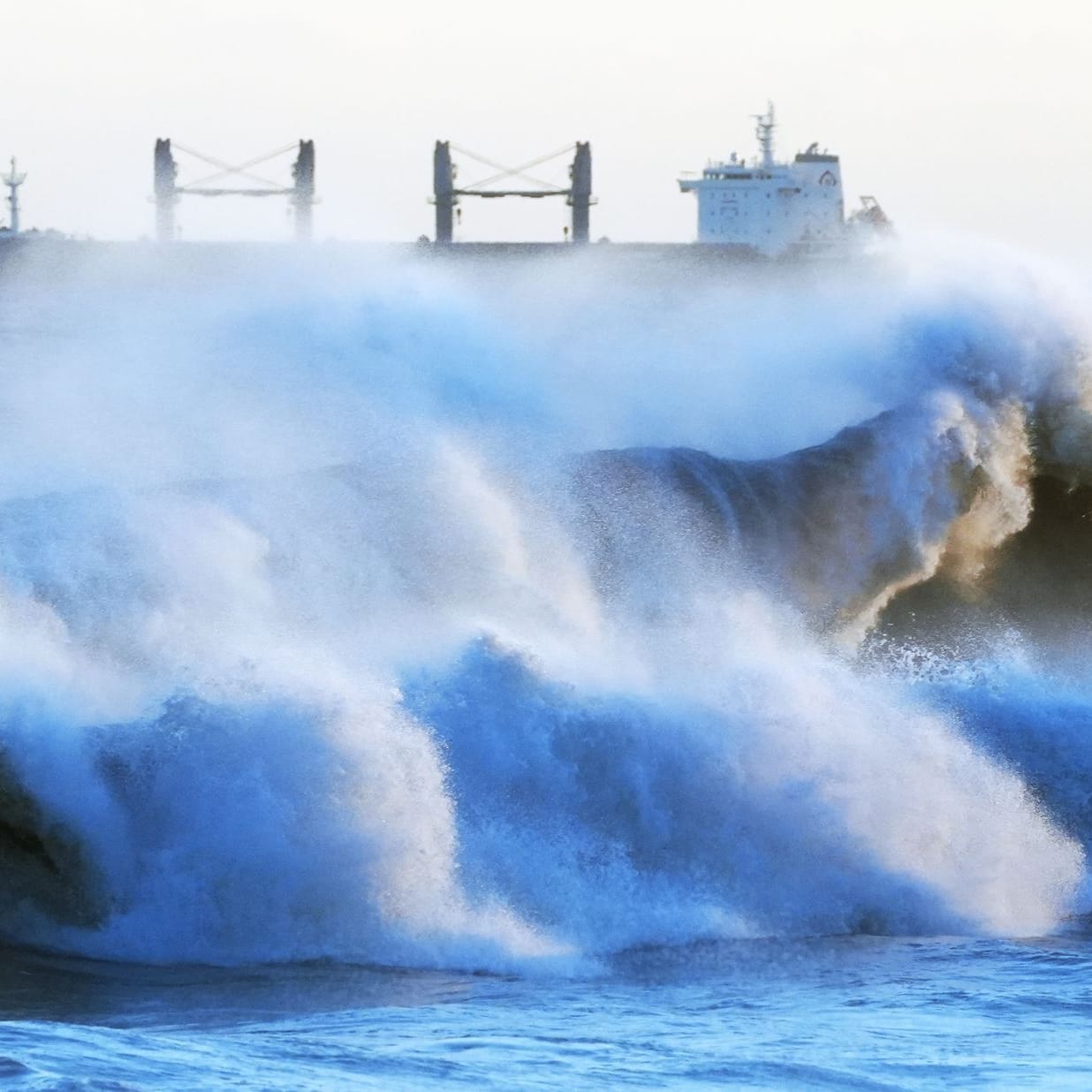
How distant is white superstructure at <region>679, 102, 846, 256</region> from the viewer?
86688mm

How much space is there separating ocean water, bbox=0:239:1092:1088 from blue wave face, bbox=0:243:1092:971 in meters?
0.03

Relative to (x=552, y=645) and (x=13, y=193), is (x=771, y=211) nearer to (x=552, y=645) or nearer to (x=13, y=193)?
(x=13, y=193)

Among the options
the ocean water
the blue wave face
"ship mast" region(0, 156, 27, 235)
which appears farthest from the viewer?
"ship mast" region(0, 156, 27, 235)

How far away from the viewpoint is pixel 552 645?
17422 mm

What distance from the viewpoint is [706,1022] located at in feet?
39.9

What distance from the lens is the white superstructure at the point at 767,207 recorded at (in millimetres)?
86688

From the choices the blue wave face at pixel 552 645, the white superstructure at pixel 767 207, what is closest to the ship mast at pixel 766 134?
Answer: the white superstructure at pixel 767 207

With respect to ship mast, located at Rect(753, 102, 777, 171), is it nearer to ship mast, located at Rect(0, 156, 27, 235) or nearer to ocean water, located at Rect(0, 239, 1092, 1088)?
ship mast, located at Rect(0, 156, 27, 235)

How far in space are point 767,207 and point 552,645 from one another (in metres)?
71.8

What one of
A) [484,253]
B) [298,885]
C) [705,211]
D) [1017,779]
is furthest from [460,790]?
[705,211]

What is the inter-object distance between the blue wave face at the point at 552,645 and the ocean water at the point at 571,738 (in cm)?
3

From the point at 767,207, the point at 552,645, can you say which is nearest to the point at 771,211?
the point at 767,207

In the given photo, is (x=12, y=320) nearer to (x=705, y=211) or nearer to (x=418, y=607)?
(x=418, y=607)

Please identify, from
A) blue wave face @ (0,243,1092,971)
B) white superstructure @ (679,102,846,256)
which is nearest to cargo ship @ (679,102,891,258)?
white superstructure @ (679,102,846,256)
